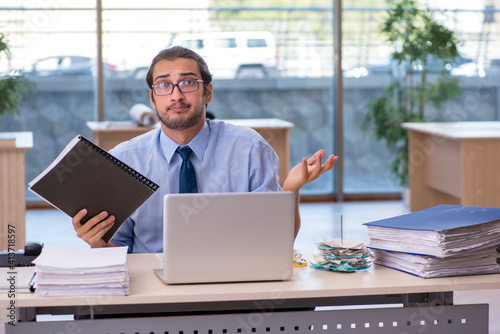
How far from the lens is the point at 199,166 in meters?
2.15

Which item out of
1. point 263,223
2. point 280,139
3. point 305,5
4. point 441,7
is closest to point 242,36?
point 305,5

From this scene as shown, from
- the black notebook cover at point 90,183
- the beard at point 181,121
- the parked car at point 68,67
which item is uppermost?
the parked car at point 68,67

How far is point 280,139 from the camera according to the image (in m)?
5.71

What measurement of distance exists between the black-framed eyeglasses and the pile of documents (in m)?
0.69

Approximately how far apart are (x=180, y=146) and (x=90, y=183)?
1.70 ft

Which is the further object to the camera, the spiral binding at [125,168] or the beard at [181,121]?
the beard at [181,121]

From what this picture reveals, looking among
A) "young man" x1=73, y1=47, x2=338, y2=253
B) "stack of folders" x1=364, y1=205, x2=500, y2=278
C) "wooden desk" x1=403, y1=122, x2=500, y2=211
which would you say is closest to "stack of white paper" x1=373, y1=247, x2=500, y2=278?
"stack of folders" x1=364, y1=205, x2=500, y2=278

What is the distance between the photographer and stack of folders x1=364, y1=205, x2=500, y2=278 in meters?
1.65

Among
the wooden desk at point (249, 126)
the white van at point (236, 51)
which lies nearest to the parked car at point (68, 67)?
the white van at point (236, 51)

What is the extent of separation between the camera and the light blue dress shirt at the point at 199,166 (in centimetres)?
213

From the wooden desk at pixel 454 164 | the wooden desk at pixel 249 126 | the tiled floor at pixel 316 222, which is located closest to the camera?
the wooden desk at pixel 454 164

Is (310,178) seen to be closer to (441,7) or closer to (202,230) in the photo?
(202,230)

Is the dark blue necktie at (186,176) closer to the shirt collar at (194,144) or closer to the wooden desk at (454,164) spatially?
the shirt collar at (194,144)

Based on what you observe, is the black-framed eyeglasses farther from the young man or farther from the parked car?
the parked car
